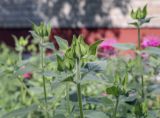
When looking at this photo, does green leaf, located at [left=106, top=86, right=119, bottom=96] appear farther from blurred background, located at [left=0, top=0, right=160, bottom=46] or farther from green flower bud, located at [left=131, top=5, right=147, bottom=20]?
blurred background, located at [left=0, top=0, right=160, bottom=46]

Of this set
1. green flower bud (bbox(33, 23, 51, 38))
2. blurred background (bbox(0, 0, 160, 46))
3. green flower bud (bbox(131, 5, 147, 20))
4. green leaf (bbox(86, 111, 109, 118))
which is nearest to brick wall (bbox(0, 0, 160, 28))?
blurred background (bbox(0, 0, 160, 46))

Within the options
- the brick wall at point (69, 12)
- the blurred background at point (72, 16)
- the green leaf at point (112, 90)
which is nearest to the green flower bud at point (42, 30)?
the green leaf at point (112, 90)

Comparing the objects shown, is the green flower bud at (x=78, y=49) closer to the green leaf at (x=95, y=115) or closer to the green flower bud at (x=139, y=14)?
the green leaf at (x=95, y=115)

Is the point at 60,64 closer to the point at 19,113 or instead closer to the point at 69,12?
the point at 19,113

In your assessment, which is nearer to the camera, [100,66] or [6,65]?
[100,66]

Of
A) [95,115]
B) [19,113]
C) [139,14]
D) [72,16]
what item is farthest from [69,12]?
[95,115]

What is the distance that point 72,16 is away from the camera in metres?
8.88

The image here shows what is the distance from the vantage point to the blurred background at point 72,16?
27.1ft

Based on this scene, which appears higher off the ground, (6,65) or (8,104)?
(6,65)

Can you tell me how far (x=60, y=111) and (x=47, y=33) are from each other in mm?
206

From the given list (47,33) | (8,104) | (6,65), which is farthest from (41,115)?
(47,33)

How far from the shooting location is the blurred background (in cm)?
827

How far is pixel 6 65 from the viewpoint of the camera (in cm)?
162

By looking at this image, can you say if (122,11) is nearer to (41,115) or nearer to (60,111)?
(41,115)
